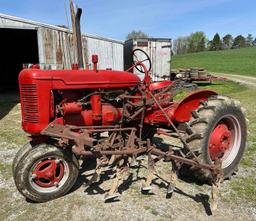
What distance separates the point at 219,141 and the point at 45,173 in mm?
2257

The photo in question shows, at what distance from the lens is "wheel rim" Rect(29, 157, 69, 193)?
3.22 metres

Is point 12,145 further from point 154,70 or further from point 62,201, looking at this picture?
point 154,70

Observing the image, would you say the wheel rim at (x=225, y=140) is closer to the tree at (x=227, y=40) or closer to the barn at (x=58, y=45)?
the barn at (x=58, y=45)

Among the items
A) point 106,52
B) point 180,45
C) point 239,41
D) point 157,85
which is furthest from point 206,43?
point 157,85

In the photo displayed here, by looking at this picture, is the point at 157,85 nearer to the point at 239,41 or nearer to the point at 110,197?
the point at 110,197

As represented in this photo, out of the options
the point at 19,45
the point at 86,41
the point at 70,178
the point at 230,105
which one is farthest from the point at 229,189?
the point at 19,45

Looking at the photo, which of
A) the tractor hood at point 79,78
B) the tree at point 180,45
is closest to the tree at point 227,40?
the tree at point 180,45

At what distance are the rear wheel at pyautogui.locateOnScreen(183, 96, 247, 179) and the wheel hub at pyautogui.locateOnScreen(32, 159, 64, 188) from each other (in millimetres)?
1619

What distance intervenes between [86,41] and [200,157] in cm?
1020

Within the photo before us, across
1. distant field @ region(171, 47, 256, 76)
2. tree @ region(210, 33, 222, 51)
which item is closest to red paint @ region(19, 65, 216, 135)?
distant field @ region(171, 47, 256, 76)

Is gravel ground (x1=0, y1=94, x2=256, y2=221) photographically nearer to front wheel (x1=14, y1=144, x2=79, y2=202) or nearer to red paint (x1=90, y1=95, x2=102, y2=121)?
front wheel (x1=14, y1=144, x2=79, y2=202)

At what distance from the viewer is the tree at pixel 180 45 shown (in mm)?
81213

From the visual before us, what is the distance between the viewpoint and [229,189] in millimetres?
3549

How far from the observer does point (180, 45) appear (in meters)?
84.4
